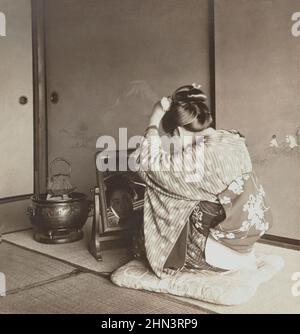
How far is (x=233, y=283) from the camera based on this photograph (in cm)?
242

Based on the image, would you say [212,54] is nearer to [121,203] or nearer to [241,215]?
[121,203]

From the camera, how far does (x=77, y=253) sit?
129 inches

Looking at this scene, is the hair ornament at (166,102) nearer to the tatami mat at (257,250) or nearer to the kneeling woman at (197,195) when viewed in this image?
the kneeling woman at (197,195)

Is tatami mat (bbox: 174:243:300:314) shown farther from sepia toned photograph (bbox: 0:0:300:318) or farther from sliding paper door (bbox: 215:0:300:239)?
sliding paper door (bbox: 215:0:300:239)

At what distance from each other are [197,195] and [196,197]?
0.05 ft

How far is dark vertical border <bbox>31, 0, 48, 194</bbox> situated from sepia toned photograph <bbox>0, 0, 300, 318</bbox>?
0.6 inches

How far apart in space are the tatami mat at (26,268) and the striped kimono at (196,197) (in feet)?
2.23

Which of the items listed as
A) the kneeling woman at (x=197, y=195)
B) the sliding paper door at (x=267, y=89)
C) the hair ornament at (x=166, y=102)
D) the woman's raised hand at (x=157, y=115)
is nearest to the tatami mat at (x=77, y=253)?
the kneeling woman at (x=197, y=195)

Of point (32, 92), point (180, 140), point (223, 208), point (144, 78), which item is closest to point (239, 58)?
point (144, 78)

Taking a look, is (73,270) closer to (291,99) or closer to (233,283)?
(233,283)

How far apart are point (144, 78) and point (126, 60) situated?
30 centimetres

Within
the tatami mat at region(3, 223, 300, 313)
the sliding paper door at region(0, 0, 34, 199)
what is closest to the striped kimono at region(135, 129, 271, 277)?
the tatami mat at region(3, 223, 300, 313)

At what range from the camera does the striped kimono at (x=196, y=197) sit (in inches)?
96.5

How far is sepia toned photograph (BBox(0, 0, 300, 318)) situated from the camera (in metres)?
2.45
